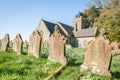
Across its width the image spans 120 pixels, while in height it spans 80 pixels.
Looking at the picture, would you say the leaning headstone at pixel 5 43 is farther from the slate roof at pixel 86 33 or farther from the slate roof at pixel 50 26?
the slate roof at pixel 50 26

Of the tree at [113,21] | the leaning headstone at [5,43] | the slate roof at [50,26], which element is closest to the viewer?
the leaning headstone at [5,43]

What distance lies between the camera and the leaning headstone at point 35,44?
17.2m

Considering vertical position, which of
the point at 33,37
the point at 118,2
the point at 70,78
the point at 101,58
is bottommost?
the point at 70,78

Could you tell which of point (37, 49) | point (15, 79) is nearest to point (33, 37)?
point (37, 49)

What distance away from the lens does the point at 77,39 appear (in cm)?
6500

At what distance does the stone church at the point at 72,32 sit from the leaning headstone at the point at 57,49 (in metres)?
42.4

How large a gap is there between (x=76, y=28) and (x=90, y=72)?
58.8 metres

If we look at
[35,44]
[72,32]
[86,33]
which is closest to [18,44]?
[35,44]

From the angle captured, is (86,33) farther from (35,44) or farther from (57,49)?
(57,49)

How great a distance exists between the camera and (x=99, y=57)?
12.1m

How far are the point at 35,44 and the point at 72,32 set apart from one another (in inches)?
1997

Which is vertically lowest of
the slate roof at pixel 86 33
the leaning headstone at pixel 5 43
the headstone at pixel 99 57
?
the headstone at pixel 99 57

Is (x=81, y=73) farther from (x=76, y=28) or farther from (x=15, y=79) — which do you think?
(x=76, y=28)

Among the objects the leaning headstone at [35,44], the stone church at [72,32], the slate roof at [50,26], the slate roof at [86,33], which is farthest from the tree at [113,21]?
the leaning headstone at [35,44]
